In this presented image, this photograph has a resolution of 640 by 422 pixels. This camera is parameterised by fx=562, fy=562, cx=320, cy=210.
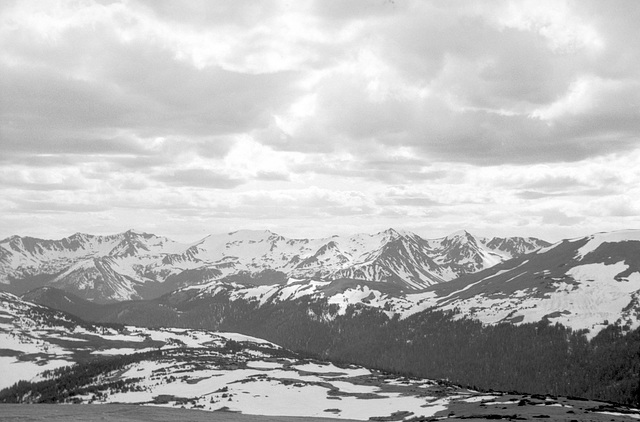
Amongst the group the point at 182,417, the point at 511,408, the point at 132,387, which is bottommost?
the point at 132,387

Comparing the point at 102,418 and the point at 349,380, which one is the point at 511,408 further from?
the point at 349,380

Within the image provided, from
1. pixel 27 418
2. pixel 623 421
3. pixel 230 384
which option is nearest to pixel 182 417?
pixel 27 418

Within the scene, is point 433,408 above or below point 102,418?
below

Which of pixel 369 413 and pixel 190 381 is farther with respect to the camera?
pixel 190 381

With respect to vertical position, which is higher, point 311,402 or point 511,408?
point 511,408

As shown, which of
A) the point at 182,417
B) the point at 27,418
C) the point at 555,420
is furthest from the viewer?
the point at 555,420

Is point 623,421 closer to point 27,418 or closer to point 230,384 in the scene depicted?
point 27,418

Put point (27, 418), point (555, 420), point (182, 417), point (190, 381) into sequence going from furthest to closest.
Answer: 1. point (190, 381)
2. point (555, 420)
3. point (182, 417)
4. point (27, 418)

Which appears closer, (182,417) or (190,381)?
(182,417)

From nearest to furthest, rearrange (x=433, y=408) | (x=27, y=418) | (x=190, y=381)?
(x=27, y=418)
(x=433, y=408)
(x=190, y=381)

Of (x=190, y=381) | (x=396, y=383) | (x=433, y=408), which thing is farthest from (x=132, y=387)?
(x=433, y=408)
